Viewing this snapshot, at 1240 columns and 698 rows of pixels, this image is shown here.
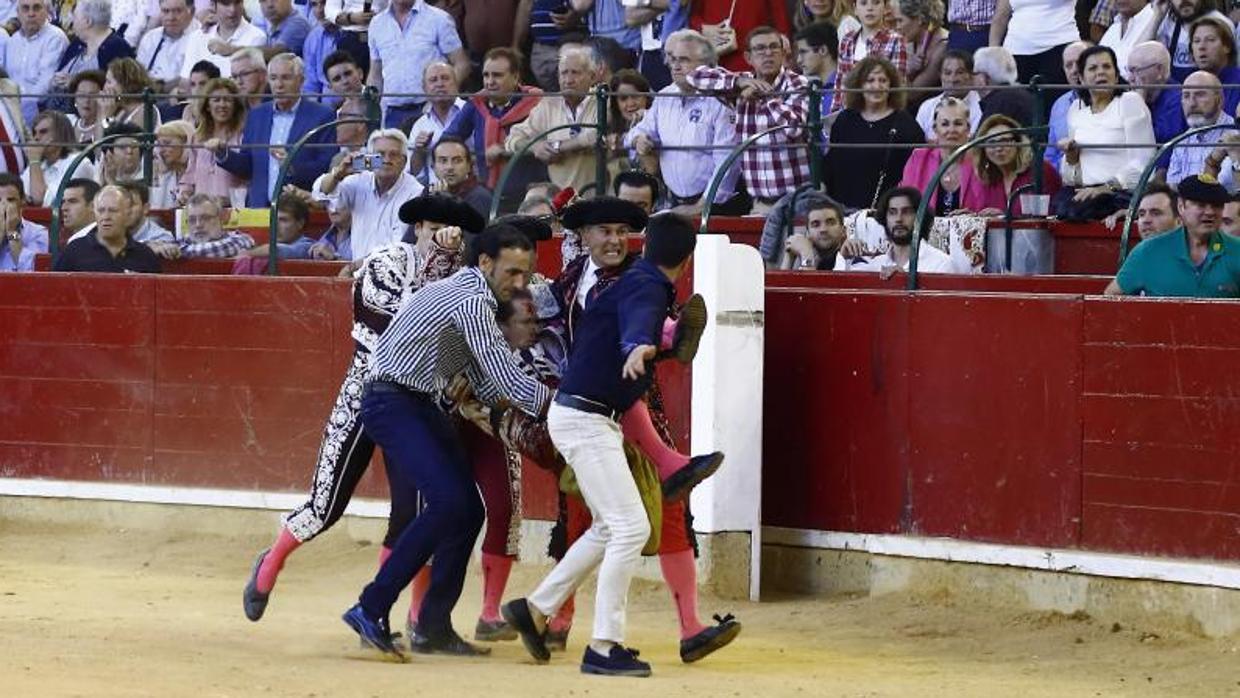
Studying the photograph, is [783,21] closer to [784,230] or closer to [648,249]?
[784,230]

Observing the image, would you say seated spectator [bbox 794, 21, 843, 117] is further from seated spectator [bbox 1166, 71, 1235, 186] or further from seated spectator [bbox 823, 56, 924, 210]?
seated spectator [bbox 1166, 71, 1235, 186]

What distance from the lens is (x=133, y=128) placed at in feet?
48.6

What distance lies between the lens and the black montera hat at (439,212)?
8.84 metres

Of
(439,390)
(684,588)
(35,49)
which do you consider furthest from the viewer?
(35,49)

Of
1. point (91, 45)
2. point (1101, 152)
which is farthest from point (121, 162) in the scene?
point (1101, 152)

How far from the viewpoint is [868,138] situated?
39.6 feet

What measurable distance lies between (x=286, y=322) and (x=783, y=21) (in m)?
3.48

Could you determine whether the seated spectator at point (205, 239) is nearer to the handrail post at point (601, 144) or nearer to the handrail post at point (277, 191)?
the handrail post at point (277, 191)

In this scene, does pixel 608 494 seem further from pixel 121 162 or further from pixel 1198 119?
pixel 121 162

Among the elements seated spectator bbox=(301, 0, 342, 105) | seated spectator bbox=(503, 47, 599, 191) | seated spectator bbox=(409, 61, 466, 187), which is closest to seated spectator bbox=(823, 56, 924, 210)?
seated spectator bbox=(503, 47, 599, 191)

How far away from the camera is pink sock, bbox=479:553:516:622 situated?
9.09 metres

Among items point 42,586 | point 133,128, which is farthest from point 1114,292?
point 133,128

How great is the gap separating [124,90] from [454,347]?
7777 mm

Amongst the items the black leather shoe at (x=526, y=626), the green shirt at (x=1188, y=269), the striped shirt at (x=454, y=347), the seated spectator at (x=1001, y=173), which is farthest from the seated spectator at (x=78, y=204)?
the green shirt at (x=1188, y=269)
